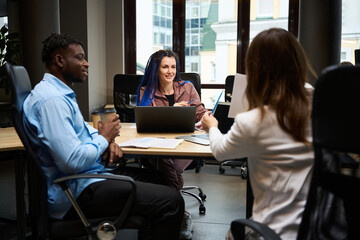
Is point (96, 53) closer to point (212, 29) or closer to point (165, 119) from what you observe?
point (212, 29)

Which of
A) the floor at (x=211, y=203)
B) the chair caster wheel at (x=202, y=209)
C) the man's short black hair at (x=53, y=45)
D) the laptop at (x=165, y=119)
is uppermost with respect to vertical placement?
the man's short black hair at (x=53, y=45)

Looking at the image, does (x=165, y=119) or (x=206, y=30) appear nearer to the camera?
(x=165, y=119)

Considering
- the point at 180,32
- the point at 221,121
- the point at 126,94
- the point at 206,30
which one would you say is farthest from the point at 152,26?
the point at 221,121

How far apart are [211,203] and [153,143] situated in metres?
1.52

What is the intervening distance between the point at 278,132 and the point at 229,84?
10.3ft

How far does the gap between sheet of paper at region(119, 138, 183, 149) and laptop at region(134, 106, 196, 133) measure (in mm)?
187

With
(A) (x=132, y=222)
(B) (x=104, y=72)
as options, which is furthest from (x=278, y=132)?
(B) (x=104, y=72)

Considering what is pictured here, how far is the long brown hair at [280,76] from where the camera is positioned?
1.08 metres

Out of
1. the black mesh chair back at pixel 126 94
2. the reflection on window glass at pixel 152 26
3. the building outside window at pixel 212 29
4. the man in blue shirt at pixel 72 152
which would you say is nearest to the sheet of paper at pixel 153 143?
the man in blue shirt at pixel 72 152

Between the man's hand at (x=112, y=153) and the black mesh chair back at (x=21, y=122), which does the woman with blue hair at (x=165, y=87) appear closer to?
the man's hand at (x=112, y=153)

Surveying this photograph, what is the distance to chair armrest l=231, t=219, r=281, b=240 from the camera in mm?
971

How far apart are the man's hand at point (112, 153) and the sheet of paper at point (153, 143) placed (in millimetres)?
108

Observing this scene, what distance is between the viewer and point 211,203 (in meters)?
3.14

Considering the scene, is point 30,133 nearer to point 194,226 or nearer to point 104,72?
point 194,226
